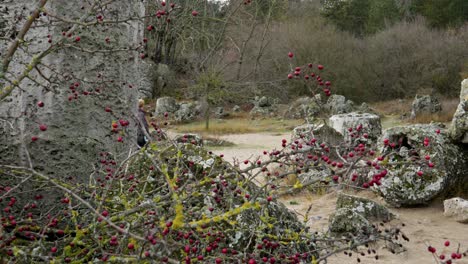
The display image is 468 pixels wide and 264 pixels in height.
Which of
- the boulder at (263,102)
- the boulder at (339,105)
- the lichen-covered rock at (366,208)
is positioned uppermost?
the lichen-covered rock at (366,208)

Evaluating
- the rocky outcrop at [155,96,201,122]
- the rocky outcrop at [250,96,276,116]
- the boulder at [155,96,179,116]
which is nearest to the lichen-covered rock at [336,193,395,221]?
the rocky outcrop at [155,96,201,122]

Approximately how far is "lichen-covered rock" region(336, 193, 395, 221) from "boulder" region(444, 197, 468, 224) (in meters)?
0.65

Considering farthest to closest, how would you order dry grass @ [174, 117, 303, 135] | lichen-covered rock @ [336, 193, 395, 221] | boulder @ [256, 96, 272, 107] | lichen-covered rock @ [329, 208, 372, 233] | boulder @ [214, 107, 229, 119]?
boulder @ [256, 96, 272, 107] < boulder @ [214, 107, 229, 119] < dry grass @ [174, 117, 303, 135] < lichen-covered rock @ [336, 193, 395, 221] < lichen-covered rock @ [329, 208, 372, 233]

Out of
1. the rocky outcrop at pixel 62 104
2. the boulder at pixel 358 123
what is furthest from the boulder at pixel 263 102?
the rocky outcrop at pixel 62 104

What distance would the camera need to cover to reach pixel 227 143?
1452 centimetres

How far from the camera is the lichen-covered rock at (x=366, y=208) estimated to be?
5508 millimetres

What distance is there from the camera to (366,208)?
5.54m

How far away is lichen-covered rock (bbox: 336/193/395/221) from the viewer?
217 inches

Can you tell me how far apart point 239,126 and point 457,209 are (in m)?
13.6

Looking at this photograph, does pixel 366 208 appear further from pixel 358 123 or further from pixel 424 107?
pixel 424 107

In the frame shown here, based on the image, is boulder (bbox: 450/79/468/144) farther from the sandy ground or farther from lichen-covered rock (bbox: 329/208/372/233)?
lichen-covered rock (bbox: 329/208/372/233)

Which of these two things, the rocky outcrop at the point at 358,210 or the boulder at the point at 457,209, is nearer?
the rocky outcrop at the point at 358,210

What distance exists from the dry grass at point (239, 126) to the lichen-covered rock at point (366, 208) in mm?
11931

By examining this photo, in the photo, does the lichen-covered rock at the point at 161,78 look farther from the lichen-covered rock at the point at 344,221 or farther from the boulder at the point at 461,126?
the lichen-covered rock at the point at 344,221
